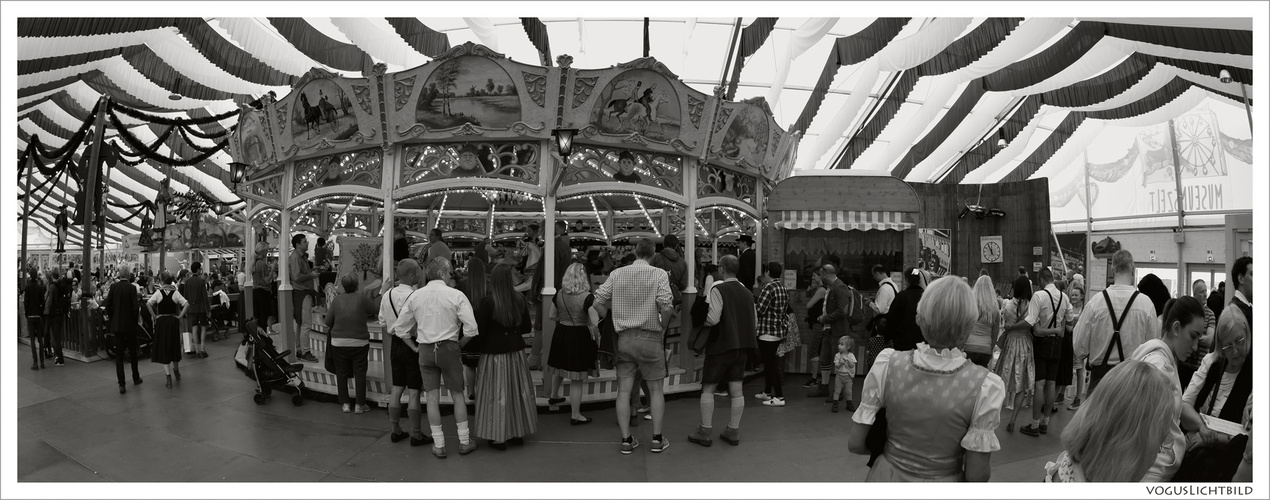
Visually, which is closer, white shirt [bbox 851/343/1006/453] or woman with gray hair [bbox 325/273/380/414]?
white shirt [bbox 851/343/1006/453]

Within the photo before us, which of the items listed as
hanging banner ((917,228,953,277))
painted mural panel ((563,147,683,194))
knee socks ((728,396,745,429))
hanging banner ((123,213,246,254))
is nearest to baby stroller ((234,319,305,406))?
painted mural panel ((563,147,683,194))

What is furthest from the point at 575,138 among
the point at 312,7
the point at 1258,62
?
the point at 1258,62

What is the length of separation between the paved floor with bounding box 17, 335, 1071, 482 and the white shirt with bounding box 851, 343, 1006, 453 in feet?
7.28

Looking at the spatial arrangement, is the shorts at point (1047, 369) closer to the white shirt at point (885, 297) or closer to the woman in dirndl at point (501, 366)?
the white shirt at point (885, 297)

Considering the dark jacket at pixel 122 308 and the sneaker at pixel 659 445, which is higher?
the dark jacket at pixel 122 308

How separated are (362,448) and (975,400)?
4.20 m

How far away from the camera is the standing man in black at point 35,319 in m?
8.21

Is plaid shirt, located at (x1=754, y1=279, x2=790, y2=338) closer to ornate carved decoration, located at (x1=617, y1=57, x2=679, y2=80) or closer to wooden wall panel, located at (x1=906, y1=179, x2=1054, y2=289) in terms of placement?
ornate carved decoration, located at (x1=617, y1=57, x2=679, y2=80)

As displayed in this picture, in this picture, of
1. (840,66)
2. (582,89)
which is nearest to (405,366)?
(582,89)

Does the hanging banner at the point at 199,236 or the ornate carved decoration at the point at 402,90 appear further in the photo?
the hanging banner at the point at 199,236

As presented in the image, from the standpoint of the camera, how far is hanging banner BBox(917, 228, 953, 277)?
911 cm

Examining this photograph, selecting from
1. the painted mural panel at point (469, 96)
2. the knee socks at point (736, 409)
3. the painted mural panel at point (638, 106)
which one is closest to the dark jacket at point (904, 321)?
the knee socks at point (736, 409)

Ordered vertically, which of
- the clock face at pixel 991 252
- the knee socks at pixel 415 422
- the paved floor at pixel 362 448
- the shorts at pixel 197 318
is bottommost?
the paved floor at pixel 362 448

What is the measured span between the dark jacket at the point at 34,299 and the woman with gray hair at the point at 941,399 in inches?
427
